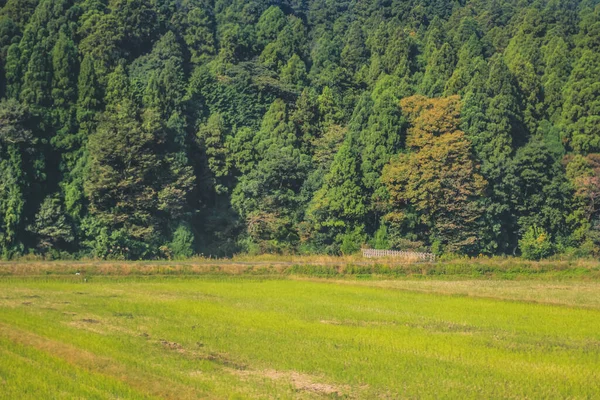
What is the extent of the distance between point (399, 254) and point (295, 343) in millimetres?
32023

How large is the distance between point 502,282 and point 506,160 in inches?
704

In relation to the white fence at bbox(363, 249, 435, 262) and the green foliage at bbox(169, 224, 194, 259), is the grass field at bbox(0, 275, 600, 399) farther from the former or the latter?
the green foliage at bbox(169, 224, 194, 259)

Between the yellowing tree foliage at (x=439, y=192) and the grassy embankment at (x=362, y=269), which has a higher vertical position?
the yellowing tree foliage at (x=439, y=192)

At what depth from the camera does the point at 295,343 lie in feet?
70.8

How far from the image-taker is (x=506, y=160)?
56.8 meters

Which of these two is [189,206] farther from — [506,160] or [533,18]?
[533,18]

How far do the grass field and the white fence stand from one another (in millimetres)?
14346

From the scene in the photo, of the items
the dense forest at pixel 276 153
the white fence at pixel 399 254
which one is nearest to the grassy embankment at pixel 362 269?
the white fence at pixel 399 254

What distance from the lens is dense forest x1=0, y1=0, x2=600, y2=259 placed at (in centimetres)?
5316

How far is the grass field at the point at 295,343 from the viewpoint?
16.6m

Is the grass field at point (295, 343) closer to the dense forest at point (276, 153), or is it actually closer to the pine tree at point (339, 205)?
the dense forest at point (276, 153)

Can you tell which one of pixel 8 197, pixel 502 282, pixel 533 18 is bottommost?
pixel 502 282

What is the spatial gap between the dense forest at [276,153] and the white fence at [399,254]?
1.21 metres

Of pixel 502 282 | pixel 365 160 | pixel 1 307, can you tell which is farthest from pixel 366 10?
pixel 1 307
